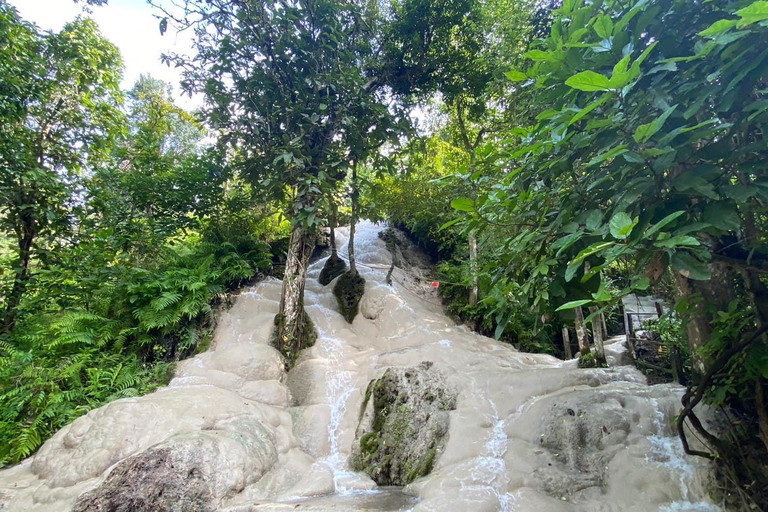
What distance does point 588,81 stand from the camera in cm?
129

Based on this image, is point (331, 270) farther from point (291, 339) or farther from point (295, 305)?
point (291, 339)

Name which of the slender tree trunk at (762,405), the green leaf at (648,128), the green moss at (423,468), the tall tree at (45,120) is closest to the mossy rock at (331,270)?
the tall tree at (45,120)

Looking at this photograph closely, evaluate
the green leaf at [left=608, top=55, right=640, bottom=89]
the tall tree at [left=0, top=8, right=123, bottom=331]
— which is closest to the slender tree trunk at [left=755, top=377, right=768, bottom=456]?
the green leaf at [left=608, top=55, right=640, bottom=89]

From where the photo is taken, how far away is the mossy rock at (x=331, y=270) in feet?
31.8

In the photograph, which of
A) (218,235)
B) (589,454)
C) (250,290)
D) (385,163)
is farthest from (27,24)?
(589,454)

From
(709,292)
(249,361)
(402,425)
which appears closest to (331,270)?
(249,361)

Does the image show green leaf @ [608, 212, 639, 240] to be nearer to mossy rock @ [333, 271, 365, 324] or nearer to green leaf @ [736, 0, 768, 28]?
green leaf @ [736, 0, 768, 28]

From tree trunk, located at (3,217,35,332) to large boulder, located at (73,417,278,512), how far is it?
4.95 m

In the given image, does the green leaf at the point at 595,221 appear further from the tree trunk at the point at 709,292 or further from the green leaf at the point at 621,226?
the tree trunk at the point at 709,292

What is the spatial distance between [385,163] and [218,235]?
4424 mm

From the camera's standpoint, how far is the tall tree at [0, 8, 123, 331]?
19.6 feet

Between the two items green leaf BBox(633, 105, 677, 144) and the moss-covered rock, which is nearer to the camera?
green leaf BBox(633, 105, 677, 144)

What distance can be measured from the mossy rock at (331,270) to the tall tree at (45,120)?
5.56m

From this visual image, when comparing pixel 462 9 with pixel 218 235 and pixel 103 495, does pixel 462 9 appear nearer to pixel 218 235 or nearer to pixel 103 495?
pixel 218 235
